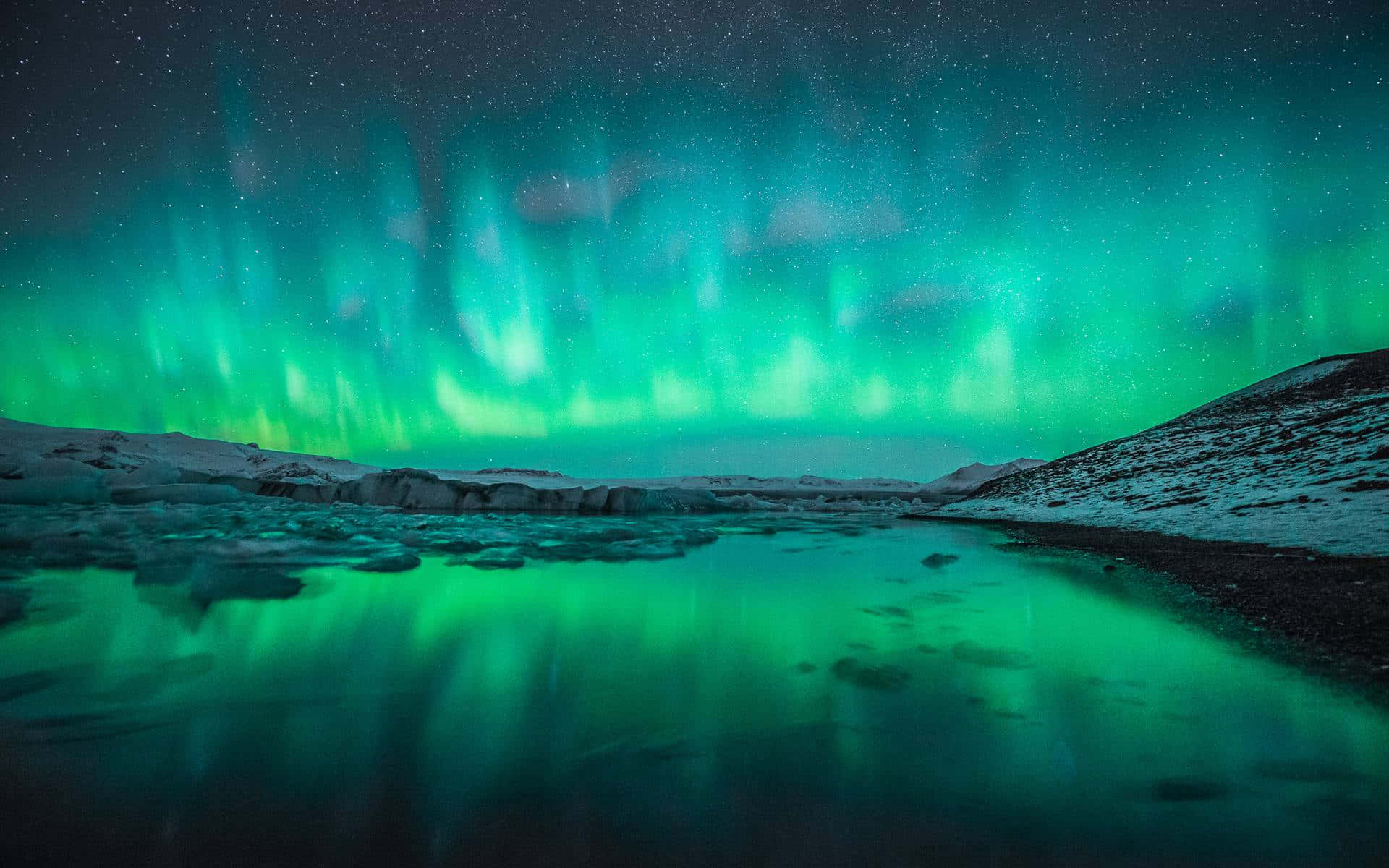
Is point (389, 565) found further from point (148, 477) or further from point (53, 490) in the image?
point (148, 477)

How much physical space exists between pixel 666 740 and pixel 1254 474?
15.9m

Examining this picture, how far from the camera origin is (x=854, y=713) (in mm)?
2592

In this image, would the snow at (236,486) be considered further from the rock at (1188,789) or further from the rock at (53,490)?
the rock at (1188,789)

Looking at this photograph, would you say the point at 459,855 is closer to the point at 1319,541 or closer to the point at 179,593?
the point at 179,593

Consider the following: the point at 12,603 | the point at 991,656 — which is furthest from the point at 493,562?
the point at 991,656

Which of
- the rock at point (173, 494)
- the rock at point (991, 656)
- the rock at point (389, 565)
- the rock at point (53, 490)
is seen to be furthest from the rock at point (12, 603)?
the rock at point (173, 494)

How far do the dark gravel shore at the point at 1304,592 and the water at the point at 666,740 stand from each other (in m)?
0.33

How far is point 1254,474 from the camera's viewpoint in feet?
38.4

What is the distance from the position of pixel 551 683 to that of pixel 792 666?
1.48 m

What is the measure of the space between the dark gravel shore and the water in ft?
1.07

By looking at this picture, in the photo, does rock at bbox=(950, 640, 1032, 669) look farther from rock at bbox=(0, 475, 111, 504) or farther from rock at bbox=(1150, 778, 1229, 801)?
rock at bbox=(0, 475, 111, 504)

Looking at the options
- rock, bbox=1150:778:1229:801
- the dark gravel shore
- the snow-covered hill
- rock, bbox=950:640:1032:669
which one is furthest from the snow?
rock, bbox=1150:778:1229:801

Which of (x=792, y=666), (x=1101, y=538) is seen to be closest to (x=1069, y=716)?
(x=792, y=666)

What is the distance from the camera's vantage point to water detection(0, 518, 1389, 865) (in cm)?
154
